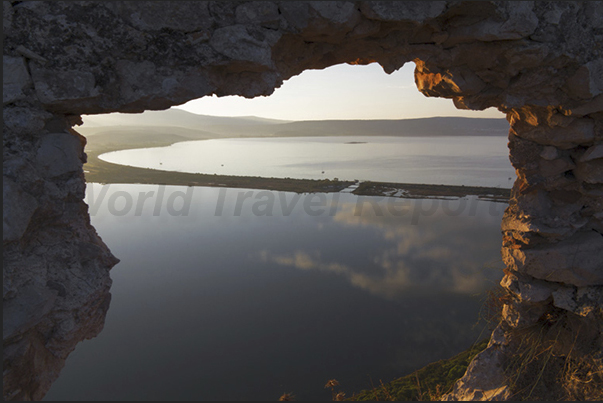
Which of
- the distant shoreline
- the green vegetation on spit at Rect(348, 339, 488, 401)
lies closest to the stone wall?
the green vegetation on spit at Rect(348, 339, 488, 401)

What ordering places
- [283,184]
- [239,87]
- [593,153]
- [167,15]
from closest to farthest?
[167,15] → [239,87] → [593,153] → [283,184]

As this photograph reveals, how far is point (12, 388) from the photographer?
1840 mm

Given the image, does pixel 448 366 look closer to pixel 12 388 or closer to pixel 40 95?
pixel 12 388

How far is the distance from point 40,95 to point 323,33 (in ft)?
4.90

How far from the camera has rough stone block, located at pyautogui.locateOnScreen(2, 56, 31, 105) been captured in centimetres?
178

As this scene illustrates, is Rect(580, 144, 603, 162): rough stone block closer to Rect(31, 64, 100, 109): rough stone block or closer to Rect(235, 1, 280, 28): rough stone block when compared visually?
Rect(235, 1, 280, 28): rough stone block

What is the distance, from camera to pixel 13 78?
1.79m

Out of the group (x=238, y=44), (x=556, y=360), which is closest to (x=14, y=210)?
(x=238, y=44)

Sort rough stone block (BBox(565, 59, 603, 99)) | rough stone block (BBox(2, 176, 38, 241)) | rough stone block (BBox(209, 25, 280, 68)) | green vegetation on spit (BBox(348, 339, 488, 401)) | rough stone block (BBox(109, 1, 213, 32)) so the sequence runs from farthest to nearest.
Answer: green vegetation on spit (BBox(348, 339, 488, 401)) → rough stone block (BBox(565, 59, 603, 99)) → rough stone block (BBox(209, 25, 280, 68)) → rough stone block (BBox(109, 1, 213, 32)) → rough stone block (BBox(2, 176, 38, 241))

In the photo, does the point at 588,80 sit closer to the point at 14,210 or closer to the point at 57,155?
the point at 57,155

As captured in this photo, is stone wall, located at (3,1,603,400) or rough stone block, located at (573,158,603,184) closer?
stone wall, located at (3,1,603,400)

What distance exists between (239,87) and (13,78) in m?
1.08

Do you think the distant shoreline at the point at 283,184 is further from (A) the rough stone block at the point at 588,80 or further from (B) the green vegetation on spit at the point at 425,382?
(A) the rough stone block at the point at 588,80

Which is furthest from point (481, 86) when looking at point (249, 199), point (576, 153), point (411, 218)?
point (249, 199)
